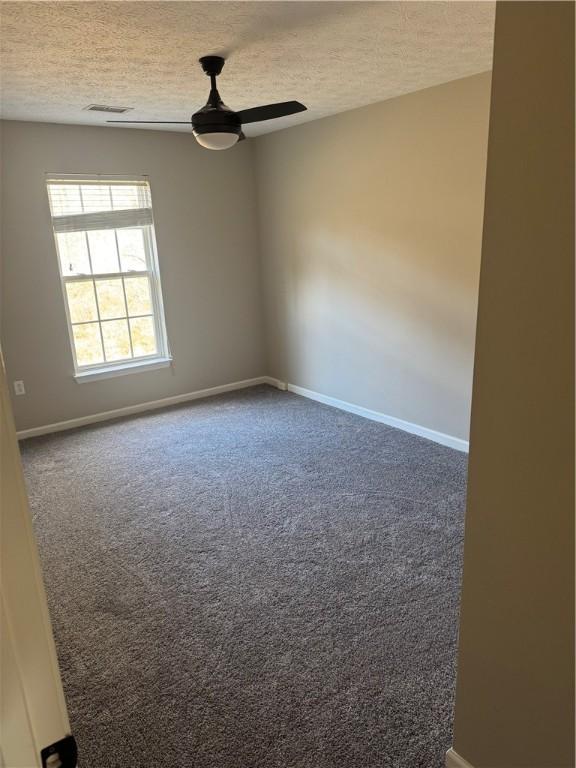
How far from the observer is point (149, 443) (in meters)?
Result: 4.50

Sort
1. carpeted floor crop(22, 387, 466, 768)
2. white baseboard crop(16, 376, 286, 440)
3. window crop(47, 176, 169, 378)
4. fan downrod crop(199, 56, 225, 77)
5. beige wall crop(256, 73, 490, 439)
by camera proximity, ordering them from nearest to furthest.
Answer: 1. carpeted floor crop(22, 387, 466, 768)
2. fan downrod crop(199, 56, 225, 77)
3. beige wall crop(256, 73, 490, 439)
4. window crop(47, 176, 169, 378)
5. white baseboard crop(16, 376, 286, 440)

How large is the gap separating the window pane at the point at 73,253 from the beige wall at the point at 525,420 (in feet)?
14.0

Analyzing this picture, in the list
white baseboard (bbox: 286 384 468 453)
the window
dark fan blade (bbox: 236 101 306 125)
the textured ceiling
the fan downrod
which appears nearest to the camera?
the textured ceiling

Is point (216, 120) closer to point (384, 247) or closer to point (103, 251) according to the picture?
point (384, 247)

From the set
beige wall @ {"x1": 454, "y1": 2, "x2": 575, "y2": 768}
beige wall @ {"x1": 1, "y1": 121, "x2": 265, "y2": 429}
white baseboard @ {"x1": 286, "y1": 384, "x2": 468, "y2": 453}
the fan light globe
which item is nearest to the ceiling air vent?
beige wall @ {"x1": 1, "y1": 121, "x2": 265, "y2": 429}

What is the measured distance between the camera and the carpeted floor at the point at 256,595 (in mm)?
1864

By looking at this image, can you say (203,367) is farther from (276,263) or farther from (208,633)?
(208,633)

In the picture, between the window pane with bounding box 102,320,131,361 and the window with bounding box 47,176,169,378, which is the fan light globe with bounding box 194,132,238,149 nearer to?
the window with bounding box 47,176,169,378

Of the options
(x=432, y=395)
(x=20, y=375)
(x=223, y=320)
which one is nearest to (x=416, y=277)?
(x=432, y=395)

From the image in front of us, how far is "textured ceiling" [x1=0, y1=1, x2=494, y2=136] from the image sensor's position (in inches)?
89.3

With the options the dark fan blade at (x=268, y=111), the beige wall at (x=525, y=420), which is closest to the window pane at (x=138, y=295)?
the dark fan blade at (x=268, y=111)

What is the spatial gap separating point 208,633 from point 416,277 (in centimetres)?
292

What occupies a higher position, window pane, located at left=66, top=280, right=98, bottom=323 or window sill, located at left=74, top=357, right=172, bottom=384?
window pane, located at left=66, top=280, right=98, bottom=323

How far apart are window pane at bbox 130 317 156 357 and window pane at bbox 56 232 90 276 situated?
0.64 meters
